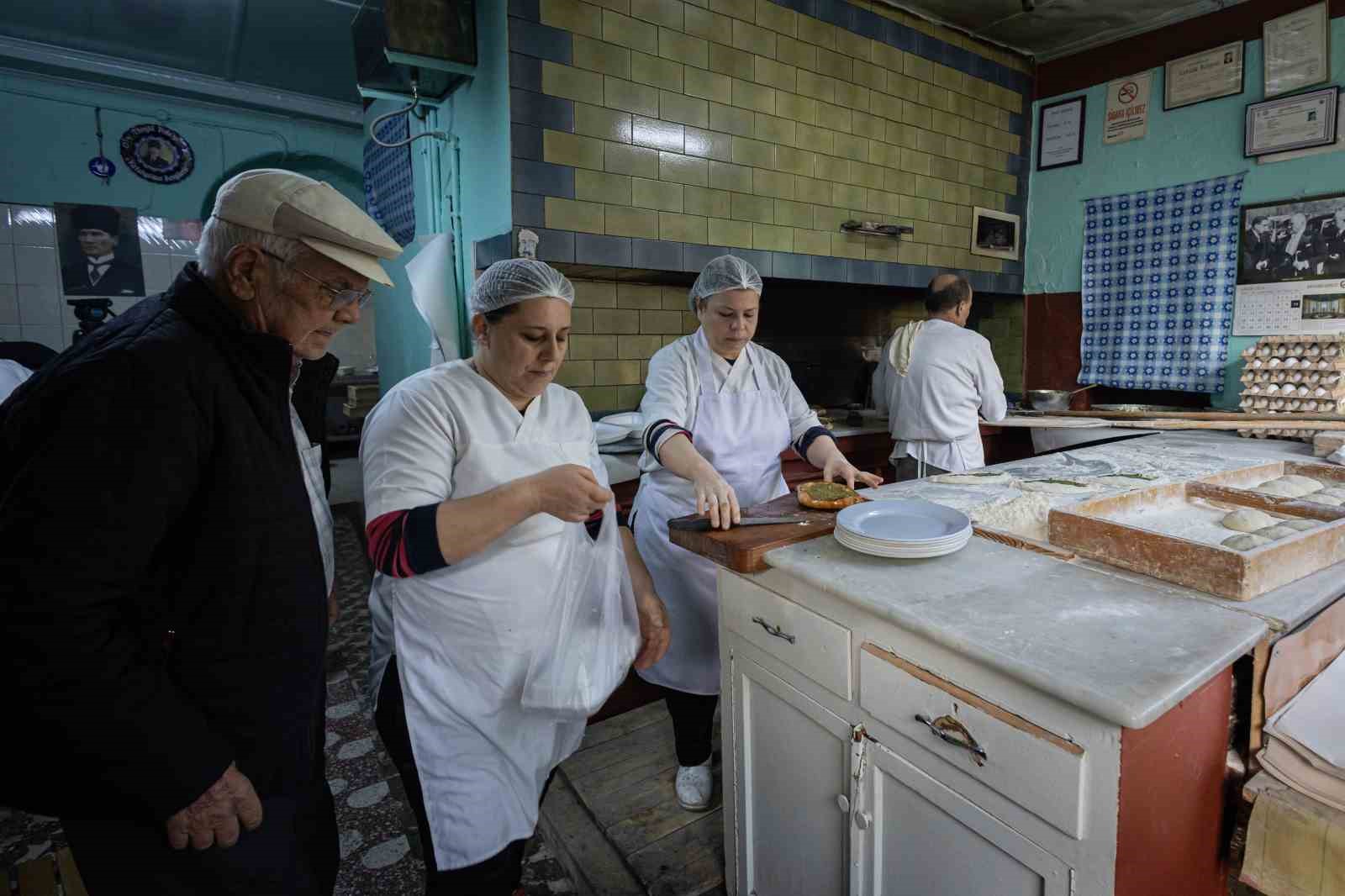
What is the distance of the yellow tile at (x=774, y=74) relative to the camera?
3.81 m

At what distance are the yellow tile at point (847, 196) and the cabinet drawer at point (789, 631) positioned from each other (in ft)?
10.5

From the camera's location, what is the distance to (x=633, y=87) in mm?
3389

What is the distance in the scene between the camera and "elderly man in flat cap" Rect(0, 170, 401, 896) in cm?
89

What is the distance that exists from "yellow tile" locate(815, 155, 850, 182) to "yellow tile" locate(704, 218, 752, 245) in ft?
2.23

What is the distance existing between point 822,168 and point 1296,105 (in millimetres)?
2710

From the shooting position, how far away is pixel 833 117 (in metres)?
4.14

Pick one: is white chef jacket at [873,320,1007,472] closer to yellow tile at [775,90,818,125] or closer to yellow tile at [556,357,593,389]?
yellow tile at [775,90,818,125]

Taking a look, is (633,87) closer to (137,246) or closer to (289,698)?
(289,698)

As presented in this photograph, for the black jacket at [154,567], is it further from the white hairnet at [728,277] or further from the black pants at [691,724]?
the white hairnet at [728,277]

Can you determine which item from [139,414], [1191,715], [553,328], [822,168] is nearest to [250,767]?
[139,414]

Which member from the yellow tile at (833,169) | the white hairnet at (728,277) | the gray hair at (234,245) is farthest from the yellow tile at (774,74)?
the gray hair at (234,245)

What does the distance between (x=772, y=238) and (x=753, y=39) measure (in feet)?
3.49

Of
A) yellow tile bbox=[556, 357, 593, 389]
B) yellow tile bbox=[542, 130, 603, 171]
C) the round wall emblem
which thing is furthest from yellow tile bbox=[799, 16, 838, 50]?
the round wall emblem

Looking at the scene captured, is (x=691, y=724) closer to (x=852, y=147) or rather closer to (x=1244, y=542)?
(x=1244, y=542)
